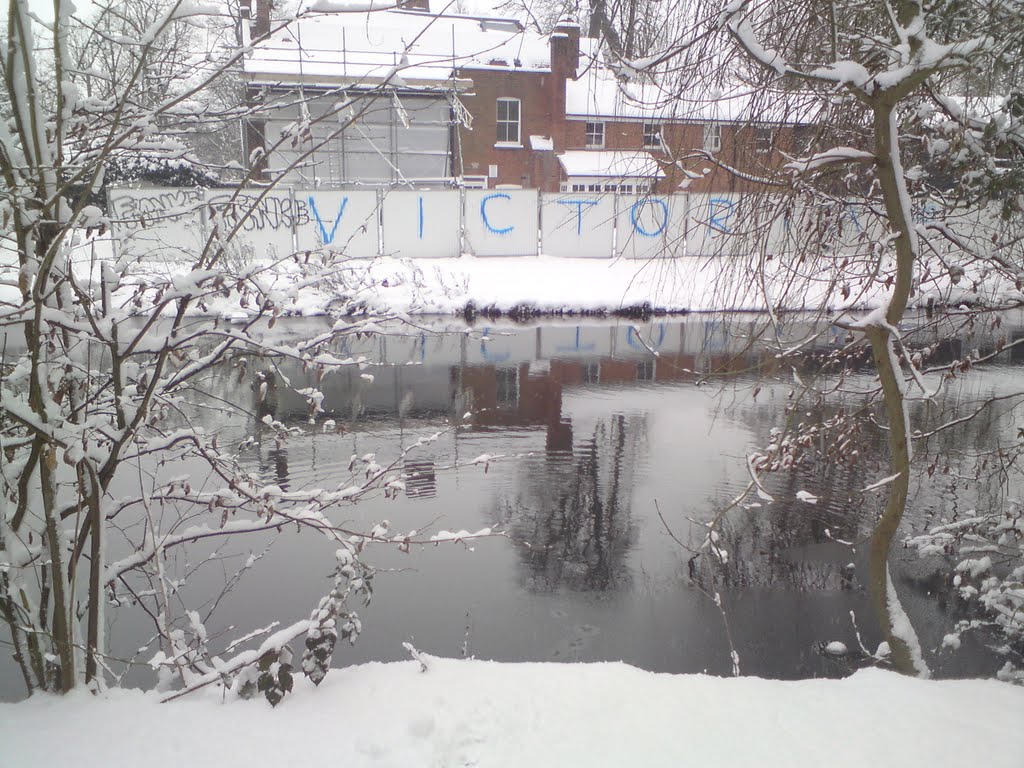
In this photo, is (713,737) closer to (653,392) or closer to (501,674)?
(501,674)

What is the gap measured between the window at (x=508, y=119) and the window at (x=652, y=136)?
30613 mm

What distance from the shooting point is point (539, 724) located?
3.06 metres

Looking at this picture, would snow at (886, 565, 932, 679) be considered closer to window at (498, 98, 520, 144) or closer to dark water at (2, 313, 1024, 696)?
dark water at (2, 313, 1024, 696)

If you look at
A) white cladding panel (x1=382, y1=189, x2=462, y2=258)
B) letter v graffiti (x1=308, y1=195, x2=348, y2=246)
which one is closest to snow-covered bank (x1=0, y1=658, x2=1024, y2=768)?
letter v graffiti (x1=308, y1=195, x2=348, y2=246)

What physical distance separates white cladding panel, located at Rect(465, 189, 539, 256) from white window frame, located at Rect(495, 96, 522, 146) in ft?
37.8

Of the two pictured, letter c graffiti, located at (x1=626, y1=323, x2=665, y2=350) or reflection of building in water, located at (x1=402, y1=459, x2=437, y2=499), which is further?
letter c graffiti, located at (x1=626, y1=323, x2=665, y2=350)

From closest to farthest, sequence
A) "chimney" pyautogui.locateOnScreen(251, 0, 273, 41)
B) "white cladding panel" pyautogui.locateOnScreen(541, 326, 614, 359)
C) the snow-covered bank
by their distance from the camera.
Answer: the snow-covered bank < "chimney" pyautogui.locateOnScreen(251, 0, 273, 41) < "white cladding panel" pyautogui.locateOnScreen(541, 326, 614, 359)

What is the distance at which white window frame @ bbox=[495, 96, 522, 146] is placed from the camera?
3341 cm

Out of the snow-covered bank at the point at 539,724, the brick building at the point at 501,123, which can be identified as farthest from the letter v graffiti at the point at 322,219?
the snow-covered bank at the point at 539,724

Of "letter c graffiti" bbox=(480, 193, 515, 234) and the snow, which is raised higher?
"letter c graffiti" bbox=(480, 193, 515, 234)

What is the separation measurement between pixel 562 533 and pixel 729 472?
2.36 metres

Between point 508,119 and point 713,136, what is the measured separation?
1210 inches

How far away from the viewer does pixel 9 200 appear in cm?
264

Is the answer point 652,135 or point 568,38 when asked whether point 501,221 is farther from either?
point 568,38
